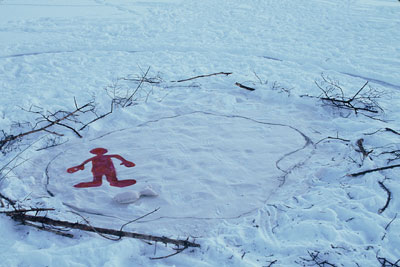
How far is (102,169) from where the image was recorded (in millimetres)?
3391

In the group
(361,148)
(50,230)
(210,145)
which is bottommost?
(50,230)

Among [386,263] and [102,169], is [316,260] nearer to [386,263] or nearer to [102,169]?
[386,263]

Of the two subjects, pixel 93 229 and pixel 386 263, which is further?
pixel 93 229

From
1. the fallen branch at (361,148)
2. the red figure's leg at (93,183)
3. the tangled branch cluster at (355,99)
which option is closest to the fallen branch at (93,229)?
the red figure's leg at (93,183)

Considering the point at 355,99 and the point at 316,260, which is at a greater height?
the point at 355,99

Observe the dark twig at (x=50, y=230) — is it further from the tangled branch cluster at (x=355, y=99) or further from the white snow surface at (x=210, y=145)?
the tangled branch cluster at (x=355, y=99)

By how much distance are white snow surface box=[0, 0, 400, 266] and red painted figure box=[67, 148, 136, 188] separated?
6 centimetres

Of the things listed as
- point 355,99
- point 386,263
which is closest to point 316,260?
point 386,263

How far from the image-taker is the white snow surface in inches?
97.7

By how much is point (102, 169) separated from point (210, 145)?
3.30 ft

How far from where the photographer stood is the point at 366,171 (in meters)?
3.11

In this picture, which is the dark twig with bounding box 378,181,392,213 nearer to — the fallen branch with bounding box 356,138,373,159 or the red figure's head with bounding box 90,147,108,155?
the fallen branch with bounding box 356,138,373,159

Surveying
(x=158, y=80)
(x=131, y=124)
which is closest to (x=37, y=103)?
(x=131, y=124)

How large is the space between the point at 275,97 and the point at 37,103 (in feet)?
9.00
